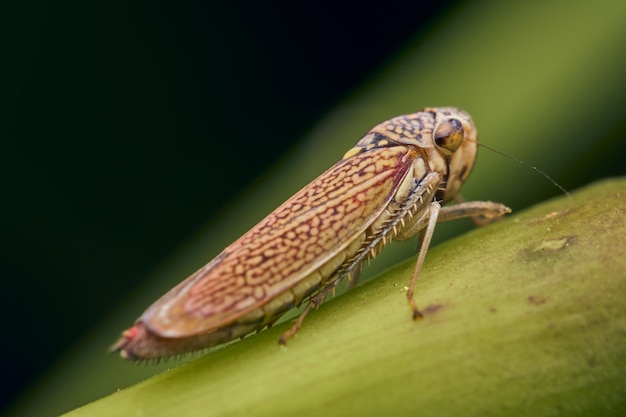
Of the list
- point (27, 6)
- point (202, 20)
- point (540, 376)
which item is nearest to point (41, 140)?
point (27, 6)

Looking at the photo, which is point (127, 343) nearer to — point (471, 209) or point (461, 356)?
point (461, 356)

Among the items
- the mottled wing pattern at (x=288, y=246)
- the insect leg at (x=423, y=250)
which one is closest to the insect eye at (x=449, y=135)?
the mottled wing pattern at (x=288, y=246)

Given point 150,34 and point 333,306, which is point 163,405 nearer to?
point 333,306

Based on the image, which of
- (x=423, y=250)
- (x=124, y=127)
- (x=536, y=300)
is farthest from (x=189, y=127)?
(x=536, y=300)

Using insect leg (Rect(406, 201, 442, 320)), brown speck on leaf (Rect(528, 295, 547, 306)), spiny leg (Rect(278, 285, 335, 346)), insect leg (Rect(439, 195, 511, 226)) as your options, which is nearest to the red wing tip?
spiny leg (Rect(278, 285, 335, 346))

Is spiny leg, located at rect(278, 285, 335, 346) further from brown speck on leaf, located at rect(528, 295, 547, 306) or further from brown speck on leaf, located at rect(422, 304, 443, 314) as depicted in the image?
brown speck on leaf, located at rect(528, 295, 547, 306)

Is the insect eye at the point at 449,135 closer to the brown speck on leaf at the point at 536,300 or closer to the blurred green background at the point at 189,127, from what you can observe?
the blurred green background at the point at 189,127
